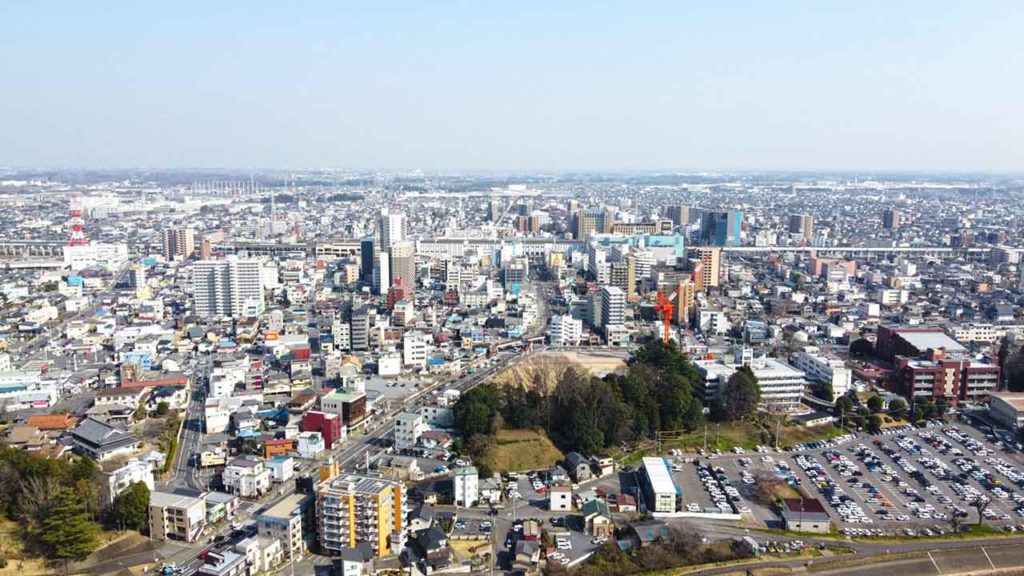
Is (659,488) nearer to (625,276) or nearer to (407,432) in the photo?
(407,432)

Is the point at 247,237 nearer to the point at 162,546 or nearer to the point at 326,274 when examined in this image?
the point at 326,274

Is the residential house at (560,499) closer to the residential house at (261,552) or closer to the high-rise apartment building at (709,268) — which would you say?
the residential house at (261,552)

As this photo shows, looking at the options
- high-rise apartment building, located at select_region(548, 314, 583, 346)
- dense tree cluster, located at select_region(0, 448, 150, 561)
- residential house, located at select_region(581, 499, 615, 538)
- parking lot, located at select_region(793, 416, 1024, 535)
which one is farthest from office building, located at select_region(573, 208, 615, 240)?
dense tree cluster, located at select_region(0, 448, 150, 561)

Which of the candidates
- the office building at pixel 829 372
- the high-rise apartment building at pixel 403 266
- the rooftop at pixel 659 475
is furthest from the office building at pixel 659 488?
the high-rise apartment building at pixel 403 266

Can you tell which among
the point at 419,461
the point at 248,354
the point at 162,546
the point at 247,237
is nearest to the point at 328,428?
the point at 419,461

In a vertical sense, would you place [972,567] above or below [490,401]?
below

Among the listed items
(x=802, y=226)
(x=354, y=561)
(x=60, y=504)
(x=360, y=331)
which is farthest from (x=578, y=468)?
(x=802, y=226)

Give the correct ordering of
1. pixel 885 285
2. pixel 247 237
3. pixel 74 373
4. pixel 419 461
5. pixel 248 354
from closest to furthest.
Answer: pixel 419 461, pixel 74 373, pixel 248 354, pixel 885 285, pixel 247 237
